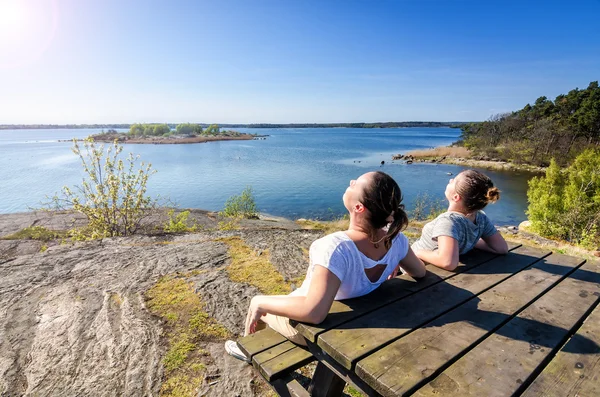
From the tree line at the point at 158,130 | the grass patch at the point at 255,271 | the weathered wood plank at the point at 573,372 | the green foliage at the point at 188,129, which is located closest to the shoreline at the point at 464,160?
the grass patch at the point at 255,271

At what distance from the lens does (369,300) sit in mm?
2025

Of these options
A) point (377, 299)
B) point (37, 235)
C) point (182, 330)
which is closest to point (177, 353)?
point (182, 330)

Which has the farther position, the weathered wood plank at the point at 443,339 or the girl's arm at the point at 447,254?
the girl's arm at the point at 447,254

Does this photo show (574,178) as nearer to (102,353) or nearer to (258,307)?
(258,307)

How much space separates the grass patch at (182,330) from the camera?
271 cm

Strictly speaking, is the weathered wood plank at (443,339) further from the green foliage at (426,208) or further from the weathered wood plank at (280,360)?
the green foliage at (426,208)

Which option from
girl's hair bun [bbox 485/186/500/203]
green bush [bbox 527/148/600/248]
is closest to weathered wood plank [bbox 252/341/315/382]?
girl's hair bun [bbox 485/186/500/203]

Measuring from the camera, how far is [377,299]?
204cm

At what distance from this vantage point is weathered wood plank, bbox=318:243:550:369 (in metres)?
1.56

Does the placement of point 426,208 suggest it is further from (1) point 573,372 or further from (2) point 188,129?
(2) point 188,129

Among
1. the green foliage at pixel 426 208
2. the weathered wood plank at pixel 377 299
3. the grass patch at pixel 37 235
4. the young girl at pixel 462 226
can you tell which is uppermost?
the young girl at pixel 462 226

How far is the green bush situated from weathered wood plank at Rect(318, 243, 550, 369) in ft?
34.4

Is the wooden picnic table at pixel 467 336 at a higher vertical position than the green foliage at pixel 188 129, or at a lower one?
lower

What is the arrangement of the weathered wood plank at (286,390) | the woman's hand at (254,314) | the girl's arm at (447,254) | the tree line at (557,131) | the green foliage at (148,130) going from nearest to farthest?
the weathered wood plank at (286,390)
the woman's hand at (254,314)
the girl's arm at (447,254)
the tree line at (557,131)
the green foliage at (148,130)
